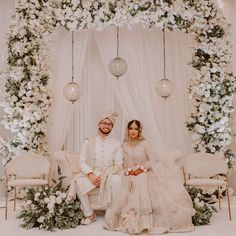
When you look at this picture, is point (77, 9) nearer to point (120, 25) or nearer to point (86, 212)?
point (120, 25)

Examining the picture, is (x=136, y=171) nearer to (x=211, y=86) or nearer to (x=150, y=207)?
(x=150, y=207)

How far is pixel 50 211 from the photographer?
5.06 meters

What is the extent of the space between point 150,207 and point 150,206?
0.01 meters

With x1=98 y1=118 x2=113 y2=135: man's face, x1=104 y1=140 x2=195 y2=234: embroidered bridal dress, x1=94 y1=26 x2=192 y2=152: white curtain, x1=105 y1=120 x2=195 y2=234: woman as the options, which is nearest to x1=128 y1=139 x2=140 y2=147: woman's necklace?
x1=98 y1=118 x2=113 y2=135: man's face

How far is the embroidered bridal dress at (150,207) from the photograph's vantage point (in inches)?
194

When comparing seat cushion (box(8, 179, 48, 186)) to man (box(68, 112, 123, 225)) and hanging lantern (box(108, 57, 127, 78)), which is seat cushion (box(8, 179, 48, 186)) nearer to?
man (box(68, 112, 123, 225))

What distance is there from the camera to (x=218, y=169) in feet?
20.1

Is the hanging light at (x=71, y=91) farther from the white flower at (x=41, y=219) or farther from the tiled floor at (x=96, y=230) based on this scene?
the white flower at (x=41, y=219)

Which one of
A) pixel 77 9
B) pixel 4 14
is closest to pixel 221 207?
pixel 77 9

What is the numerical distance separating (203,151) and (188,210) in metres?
1.73

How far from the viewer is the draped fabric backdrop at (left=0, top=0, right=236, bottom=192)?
6965 mm

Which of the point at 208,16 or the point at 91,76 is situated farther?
the point at 91,76

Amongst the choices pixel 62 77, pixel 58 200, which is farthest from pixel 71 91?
pixel 58 200

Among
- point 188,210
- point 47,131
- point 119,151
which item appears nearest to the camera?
point 188,210
